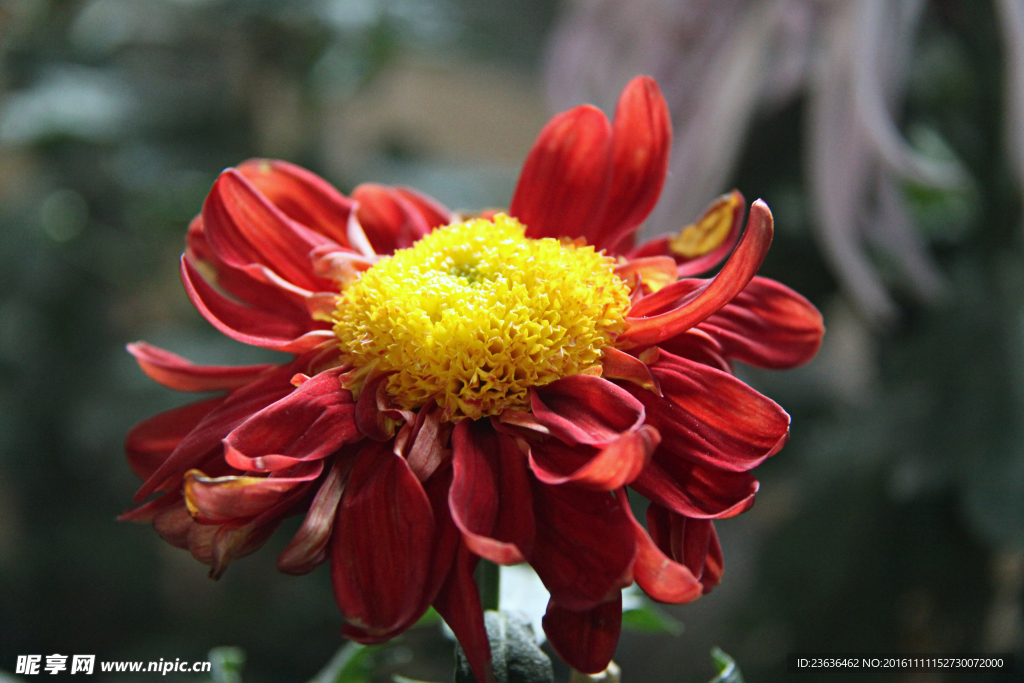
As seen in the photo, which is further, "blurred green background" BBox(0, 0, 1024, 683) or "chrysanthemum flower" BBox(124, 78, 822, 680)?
"blurred green background" BBox(0, 0, 1024, 683)

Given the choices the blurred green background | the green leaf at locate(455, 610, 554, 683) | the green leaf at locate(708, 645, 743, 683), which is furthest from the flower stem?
the blurred green background

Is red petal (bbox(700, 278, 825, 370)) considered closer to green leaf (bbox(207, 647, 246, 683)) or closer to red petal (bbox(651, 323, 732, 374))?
red petal (bbox(651, 323, 732, 374))

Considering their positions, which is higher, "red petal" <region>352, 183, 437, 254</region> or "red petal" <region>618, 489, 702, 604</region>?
"red petal" <region>352, 183, 437, 254</region>

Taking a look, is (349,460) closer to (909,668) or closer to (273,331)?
A: (273,331)

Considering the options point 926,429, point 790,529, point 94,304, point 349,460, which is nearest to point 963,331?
point 926,429

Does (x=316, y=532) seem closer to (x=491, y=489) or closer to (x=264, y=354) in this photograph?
(x=491, y=489)

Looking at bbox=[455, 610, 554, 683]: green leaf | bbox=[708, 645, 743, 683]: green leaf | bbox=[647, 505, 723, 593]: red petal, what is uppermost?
bbox=[647, 505, 723, 593]: red petal

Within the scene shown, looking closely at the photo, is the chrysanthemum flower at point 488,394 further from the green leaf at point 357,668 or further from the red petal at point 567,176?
the green leaf at point 357,668
